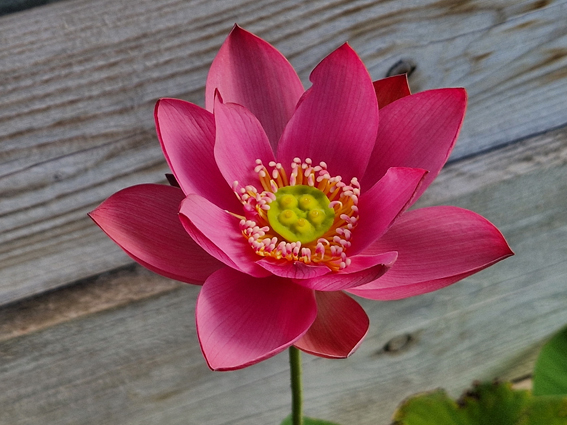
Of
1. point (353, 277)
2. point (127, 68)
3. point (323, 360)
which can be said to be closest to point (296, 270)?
point (353, 277)

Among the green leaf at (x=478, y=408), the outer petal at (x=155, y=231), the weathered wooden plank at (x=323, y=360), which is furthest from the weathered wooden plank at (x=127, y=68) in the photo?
the green leaf at (x=478, y=408)

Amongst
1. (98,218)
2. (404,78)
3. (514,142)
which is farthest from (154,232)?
(514,142)

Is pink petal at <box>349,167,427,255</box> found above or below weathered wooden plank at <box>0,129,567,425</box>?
above

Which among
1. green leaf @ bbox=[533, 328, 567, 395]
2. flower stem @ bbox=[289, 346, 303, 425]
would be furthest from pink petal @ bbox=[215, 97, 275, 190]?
green leaf @ bbox=[533, 328, 567, 395]

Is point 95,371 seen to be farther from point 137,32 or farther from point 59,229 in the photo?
point 137,32

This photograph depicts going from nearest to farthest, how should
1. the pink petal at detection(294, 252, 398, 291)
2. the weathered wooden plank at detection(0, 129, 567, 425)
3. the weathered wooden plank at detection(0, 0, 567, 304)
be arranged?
the pink petal at detection(294, 252, 398, 291)
the weathered wooden plank at detection(0, 0, 567, 304)
the weathered wooden plank at detection(0, 129, 567, 425)

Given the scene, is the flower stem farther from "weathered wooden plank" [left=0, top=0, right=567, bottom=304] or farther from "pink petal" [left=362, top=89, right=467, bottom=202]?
"weathered wooden plank" [left=0, top=0, right=567, bottom=304]

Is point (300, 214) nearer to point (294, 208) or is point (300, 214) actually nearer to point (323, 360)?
point (294, 208)
